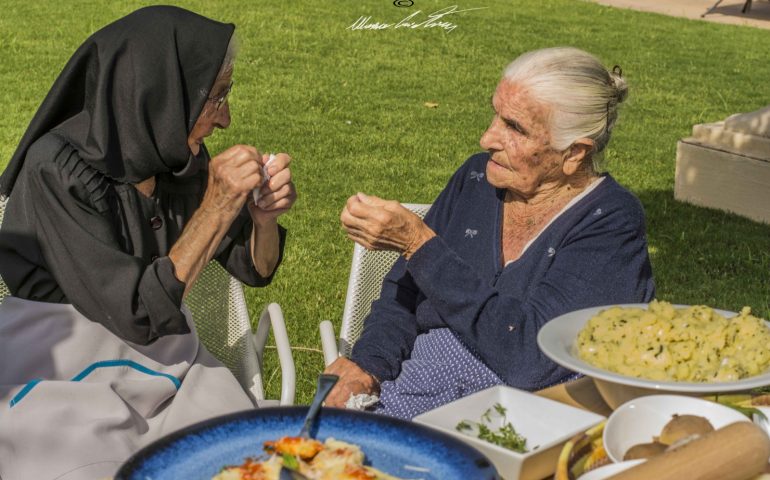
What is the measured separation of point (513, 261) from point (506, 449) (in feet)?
4.47

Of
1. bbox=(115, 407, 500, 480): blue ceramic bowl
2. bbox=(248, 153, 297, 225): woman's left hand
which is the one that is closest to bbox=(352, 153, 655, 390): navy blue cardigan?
bbox=(248, 153, 297, 225): woman's left hand

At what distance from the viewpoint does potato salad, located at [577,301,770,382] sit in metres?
2.05

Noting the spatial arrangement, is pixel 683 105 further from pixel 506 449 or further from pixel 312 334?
pixel 506 449

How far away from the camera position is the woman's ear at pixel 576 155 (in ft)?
10.5

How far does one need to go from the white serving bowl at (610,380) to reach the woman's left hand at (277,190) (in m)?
1.17

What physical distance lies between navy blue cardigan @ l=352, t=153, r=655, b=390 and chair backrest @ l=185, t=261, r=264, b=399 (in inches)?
15.6

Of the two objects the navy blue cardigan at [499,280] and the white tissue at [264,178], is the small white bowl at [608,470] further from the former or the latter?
the white tissue at [264,178]

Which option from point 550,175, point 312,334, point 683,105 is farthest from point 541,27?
point 550,175

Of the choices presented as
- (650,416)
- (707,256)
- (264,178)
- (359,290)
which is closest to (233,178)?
(264,178)

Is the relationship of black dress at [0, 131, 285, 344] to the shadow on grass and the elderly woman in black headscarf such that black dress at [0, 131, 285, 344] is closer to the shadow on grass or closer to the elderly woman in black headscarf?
the elderly woman in black headscarf

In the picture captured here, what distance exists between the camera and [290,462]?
67.8 inches

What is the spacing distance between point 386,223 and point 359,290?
2.62ft

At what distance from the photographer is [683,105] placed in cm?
1186

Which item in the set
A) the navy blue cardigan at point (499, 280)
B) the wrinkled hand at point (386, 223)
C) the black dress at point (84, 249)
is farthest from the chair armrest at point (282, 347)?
the wrinkled hand at point (386, 223)
